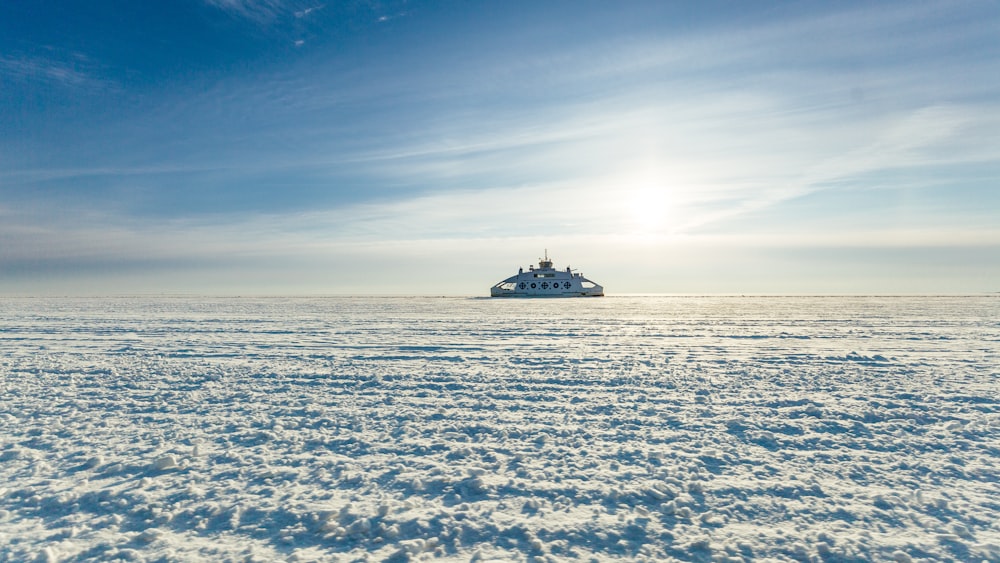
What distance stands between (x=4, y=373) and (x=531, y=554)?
12.3 m

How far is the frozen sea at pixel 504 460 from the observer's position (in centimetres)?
363

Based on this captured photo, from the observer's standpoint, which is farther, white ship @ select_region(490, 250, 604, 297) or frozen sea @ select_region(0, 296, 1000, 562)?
white ship @ select_region(490, 250, 604, 297)

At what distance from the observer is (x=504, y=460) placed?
16.9 ft

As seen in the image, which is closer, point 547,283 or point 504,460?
point 504,460

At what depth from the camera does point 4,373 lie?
10336 millimetres

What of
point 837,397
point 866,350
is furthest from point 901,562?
point 866,350

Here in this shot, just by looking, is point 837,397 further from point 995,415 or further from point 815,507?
point 815,507

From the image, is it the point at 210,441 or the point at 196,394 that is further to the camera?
the point at 196,394

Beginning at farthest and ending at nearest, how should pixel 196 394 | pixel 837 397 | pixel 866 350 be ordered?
1. pixel 866 350
2. pixel 196 394
3. pixel 837 397

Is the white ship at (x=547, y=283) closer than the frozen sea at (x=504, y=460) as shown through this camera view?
No

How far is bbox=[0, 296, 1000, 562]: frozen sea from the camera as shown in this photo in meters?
3.63

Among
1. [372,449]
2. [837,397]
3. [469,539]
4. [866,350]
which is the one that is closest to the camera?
[469,539]

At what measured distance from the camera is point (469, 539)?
12.0ft

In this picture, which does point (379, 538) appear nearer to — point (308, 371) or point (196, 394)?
point (196, 394)
